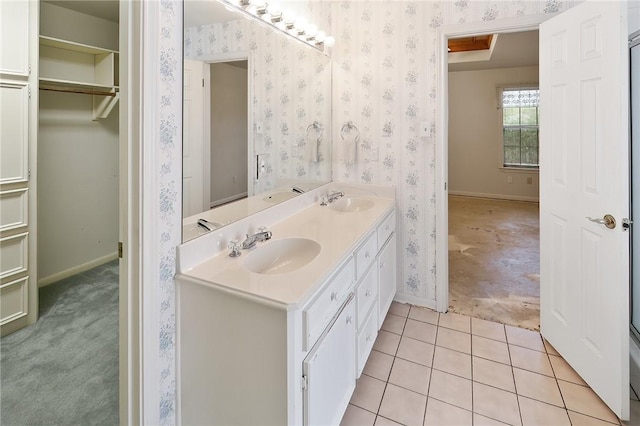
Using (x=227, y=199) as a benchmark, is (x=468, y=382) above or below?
below

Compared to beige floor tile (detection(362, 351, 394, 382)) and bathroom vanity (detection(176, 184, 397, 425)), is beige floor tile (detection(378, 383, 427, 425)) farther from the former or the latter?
bathroom vanity (detection(176, 184, 397, 425))

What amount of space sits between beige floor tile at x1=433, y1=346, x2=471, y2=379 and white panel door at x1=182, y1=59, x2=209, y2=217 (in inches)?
61.5

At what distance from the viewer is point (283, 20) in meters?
2.15

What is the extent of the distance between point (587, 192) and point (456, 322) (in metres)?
1.19

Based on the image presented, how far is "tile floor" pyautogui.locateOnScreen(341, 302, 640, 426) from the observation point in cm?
160

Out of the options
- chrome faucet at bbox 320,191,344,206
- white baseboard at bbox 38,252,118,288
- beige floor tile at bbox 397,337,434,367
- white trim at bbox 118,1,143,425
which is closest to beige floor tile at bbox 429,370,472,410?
beige floor tile at bbox 397,337,434,367

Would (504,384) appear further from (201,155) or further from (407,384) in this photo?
(201,155)

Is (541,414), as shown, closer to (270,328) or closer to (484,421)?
(484,421)

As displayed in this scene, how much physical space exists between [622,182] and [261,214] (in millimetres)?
1682

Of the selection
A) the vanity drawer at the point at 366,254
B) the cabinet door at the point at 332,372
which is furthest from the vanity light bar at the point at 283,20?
the cabinet door at the point at 332,372

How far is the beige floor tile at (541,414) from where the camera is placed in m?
1.57

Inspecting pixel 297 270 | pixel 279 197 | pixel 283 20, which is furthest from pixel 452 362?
pixel 283 20

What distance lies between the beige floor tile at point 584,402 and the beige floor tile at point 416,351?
0.66 meters

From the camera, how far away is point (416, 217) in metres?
2.64
